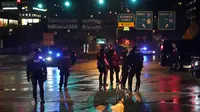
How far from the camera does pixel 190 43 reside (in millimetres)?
29922

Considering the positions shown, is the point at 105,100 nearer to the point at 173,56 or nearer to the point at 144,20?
the point at 173,56

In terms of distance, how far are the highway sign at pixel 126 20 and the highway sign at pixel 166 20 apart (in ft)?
16.7

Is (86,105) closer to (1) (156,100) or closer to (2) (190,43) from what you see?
(1) (156,100)

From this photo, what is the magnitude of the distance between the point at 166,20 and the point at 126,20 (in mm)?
6436

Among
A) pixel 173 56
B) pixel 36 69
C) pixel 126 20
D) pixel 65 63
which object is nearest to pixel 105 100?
pixel 36 69

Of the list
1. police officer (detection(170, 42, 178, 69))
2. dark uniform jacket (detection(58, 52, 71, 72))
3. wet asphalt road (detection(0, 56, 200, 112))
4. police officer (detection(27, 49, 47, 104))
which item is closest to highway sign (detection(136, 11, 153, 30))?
police officer (detection(170, 42, 178, 69))

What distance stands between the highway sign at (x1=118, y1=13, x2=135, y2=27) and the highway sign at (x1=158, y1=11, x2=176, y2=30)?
5084 mm

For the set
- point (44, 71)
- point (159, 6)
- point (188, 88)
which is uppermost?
point (159, 6)

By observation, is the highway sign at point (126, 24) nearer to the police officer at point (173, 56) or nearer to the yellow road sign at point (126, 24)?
the yellow road sign at point (126, 24)

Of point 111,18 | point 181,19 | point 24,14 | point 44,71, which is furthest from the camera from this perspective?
point 24,14

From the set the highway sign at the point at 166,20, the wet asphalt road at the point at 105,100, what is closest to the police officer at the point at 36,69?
the wet asphalt road at the point at 105,100

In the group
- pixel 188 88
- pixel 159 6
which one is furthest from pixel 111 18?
pixel 188 88

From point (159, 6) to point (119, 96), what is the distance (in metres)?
67.6

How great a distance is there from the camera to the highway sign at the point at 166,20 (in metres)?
49.6
